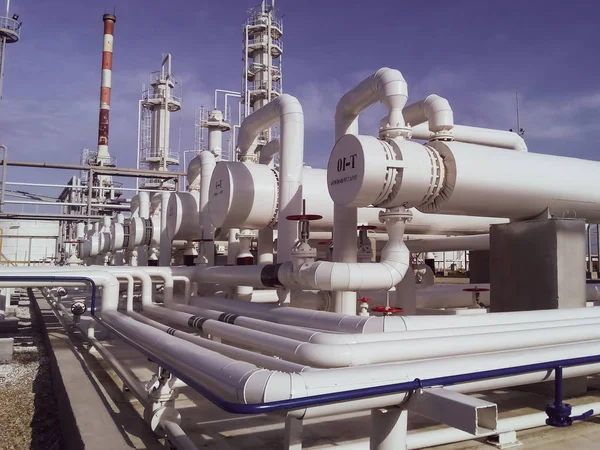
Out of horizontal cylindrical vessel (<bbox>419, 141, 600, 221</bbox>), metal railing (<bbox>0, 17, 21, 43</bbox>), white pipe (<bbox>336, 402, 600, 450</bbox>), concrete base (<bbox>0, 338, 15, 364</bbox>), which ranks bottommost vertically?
concrete base (<bbox>0, 338, 15, 364</bbox>)

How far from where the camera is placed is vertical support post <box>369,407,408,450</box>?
9.46 ft

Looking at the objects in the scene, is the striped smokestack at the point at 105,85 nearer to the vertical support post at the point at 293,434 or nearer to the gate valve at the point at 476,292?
the gate valve at the point at 476,292

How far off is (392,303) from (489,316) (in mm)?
4093

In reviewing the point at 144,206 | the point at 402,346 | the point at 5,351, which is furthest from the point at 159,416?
the point at 144,206

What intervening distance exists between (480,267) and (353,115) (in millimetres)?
9432

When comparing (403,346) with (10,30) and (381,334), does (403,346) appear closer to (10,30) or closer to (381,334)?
(381,334)

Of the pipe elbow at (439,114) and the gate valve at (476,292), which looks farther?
the gate valve at (476,292)

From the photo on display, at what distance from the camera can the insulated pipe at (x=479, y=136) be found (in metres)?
8.95

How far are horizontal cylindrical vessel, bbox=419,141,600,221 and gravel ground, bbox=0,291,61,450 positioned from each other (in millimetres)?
4803

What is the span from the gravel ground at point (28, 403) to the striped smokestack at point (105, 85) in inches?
862

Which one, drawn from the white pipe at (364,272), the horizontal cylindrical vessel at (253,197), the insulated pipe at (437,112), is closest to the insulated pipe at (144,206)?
the horizontal cylindrical vessel at (253,197)

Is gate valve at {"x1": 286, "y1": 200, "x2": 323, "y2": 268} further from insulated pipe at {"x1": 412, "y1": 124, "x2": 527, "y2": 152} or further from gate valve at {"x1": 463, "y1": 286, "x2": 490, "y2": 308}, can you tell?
gate valve at {"x1": 463, "y1": 286, "x2": 490, "y2": 308}

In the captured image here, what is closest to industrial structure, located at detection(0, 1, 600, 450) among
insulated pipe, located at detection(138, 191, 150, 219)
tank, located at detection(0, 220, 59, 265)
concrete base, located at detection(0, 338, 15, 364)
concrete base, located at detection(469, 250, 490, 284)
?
concrete base, located at detection(0, 338, 15, 364)

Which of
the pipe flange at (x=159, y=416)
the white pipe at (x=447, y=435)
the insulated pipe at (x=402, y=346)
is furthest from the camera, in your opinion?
the pipe flange at (x=159, y=416)
